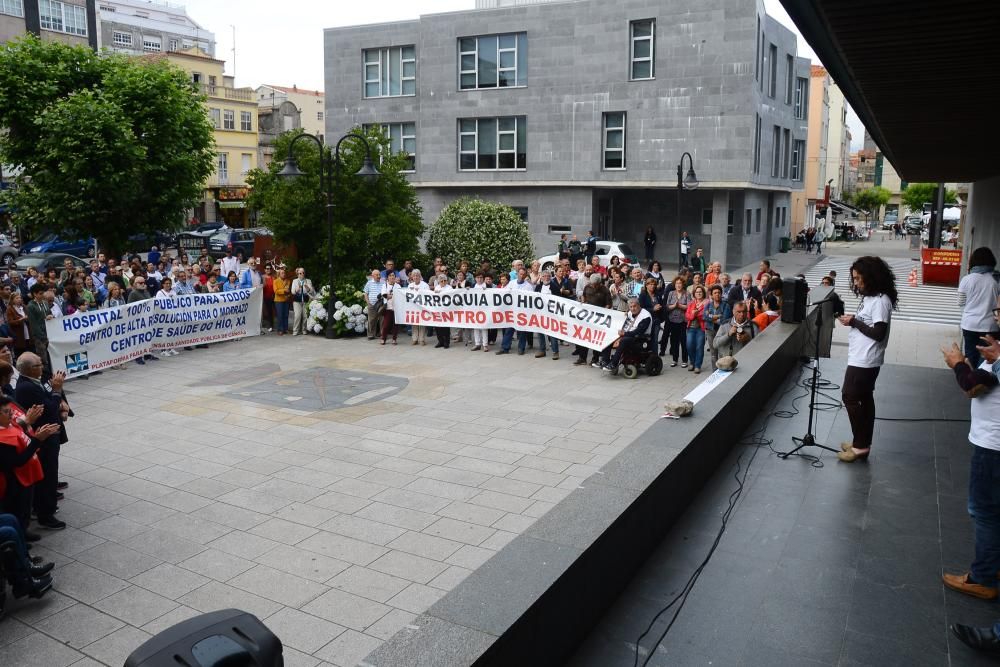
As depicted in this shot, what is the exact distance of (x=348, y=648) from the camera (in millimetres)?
5887

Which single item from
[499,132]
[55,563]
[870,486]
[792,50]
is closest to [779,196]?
[792,50]

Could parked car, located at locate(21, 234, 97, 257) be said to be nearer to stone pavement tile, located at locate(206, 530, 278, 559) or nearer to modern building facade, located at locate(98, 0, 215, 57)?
stone pavement tile, located at locate(206, 530, 278, 559)

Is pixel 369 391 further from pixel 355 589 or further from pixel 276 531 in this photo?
pixel 355 589

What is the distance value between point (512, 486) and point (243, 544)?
3.05m

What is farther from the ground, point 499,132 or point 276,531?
point 499,132

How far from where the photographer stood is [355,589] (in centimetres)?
683

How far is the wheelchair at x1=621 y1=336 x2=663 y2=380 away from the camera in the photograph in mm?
15258

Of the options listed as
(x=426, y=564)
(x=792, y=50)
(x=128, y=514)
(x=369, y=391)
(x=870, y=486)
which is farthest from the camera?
(x=792, y=50)

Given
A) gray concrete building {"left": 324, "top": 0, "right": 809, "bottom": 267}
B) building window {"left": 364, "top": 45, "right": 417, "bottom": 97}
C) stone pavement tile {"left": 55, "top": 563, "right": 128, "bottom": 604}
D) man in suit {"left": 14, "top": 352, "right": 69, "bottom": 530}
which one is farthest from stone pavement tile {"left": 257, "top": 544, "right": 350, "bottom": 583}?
building window {"left": 364, "top": 45, "right": 417, "bottom": 97}

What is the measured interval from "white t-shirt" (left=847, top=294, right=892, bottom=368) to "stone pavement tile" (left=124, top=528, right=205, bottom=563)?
266 inches

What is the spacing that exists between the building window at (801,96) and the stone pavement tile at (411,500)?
4442cm

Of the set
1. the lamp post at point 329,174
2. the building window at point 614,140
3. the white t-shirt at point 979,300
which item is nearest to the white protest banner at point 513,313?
the lamp post at point 329,174

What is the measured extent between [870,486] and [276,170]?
18.2 meters

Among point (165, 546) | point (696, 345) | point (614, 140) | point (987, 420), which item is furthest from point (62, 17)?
point (987, 420)
